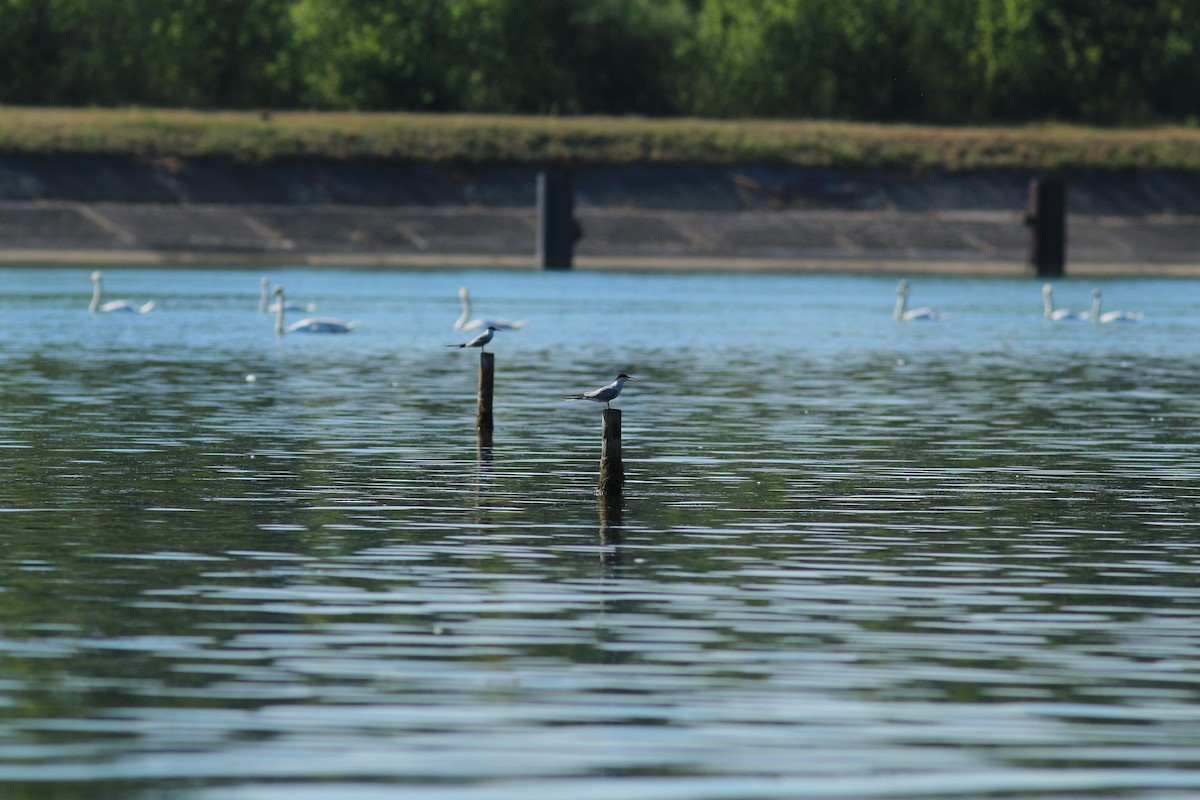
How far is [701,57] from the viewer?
429 ft

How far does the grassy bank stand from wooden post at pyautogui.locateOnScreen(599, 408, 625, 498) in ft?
262

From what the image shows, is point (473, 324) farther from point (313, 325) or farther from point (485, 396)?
point (485, 396)

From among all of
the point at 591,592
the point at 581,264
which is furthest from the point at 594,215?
the point at 591,592

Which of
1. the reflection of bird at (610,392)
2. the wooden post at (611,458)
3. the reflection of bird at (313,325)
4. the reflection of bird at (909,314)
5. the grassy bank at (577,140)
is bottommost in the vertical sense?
the reflection of bird at (909,314)

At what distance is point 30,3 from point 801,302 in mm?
60490

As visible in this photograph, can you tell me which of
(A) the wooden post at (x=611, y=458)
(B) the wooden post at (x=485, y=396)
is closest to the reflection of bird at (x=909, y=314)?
(B) the wooden post at (x=485, y=396)

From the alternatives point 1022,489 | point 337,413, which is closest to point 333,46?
point 337,413

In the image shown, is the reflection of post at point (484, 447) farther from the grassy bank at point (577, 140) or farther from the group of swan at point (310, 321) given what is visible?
the grassy bank at point (577, 140)

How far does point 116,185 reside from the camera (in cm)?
9850

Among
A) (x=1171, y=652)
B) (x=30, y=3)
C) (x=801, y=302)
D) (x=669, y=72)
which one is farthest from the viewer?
(x=669, y=72)

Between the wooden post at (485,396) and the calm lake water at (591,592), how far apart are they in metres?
0.68

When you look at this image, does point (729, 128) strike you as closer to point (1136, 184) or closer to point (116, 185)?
point (1136, 184)

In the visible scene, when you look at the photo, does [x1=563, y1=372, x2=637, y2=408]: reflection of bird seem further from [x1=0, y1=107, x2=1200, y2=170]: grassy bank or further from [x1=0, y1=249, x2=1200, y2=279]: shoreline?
[x1=0, y1=107, x2=1200, y2=170]: grassy bank

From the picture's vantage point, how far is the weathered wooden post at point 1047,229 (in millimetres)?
99938
